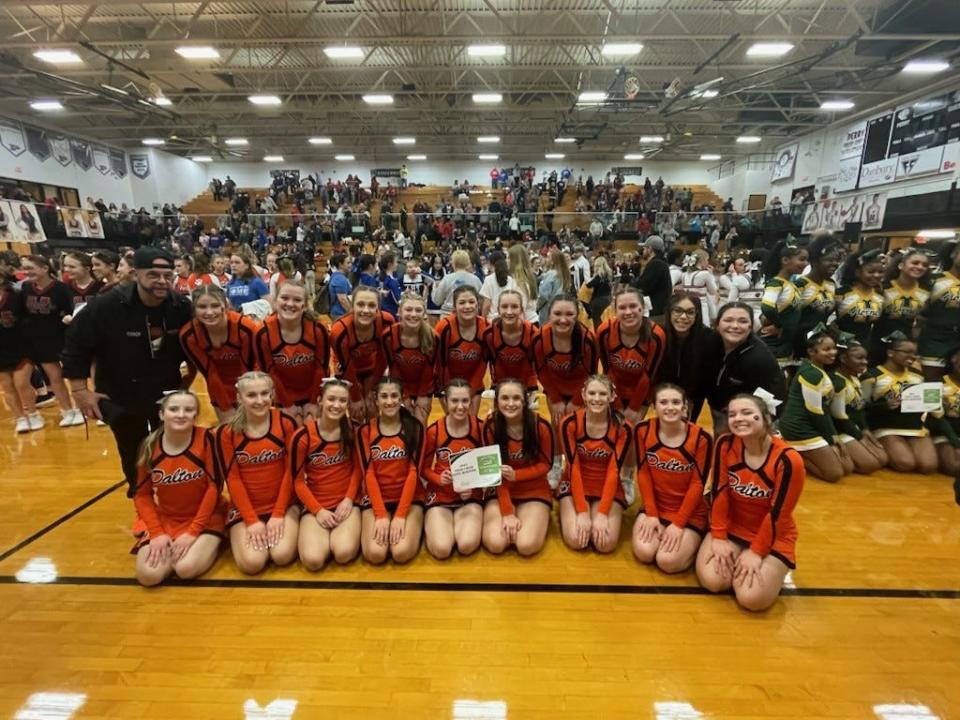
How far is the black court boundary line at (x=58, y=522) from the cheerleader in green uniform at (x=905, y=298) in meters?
7.12

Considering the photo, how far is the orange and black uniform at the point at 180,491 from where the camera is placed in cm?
283

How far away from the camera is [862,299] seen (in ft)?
14.3

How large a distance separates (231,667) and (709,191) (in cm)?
2926

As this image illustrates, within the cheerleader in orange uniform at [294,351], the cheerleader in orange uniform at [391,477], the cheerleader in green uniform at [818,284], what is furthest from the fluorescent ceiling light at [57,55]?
the cheerleader in green uniform at [818,284]

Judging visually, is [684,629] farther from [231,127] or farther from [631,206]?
[231,127]

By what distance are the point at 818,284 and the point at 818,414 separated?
122 cm

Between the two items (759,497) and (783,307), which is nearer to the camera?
(759,497)

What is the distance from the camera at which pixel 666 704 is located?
207cm

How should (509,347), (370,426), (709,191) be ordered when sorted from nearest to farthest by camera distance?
1. (370,426)
2. (509,347)
3. (709,191)

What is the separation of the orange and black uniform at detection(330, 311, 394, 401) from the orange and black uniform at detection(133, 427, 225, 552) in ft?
3.39

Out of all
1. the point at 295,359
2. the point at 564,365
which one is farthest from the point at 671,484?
the point at 295,359

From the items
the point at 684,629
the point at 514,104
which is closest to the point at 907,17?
the point at 514,104

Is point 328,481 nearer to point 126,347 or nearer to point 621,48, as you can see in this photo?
point 126,347

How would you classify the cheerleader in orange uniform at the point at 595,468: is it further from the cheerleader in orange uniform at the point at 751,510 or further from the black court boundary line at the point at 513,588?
the cheerleader in orange uniform at the point at 751,510
